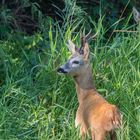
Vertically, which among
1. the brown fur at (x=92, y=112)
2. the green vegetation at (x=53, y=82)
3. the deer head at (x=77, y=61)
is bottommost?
the green vegetation at (x=53, y=82)

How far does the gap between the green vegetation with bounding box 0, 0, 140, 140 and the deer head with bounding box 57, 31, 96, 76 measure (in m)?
0.47

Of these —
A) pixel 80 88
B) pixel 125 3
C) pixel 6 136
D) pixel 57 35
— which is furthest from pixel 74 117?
pixel 125 3

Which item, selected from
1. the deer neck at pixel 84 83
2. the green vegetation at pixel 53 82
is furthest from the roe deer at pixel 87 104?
the green vegetation at pixel 53 82

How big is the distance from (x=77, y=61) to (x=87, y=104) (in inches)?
17.1

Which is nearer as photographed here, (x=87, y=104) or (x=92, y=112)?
(x=92, y=112)

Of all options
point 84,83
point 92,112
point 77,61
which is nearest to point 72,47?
point 77,61

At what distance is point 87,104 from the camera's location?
7656mm

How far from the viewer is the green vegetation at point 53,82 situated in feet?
25.3

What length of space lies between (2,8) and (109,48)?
1.50 meters

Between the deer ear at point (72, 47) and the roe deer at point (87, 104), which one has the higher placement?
the deer ear at point (72, 47)

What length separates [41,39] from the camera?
31.0ft

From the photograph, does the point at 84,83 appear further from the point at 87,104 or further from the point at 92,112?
the point at 92,112

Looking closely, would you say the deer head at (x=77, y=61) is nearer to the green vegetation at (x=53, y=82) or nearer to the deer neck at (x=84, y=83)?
the deer neck at (x=84, y=83)

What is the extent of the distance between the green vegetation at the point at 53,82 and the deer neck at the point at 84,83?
0.79 ft
